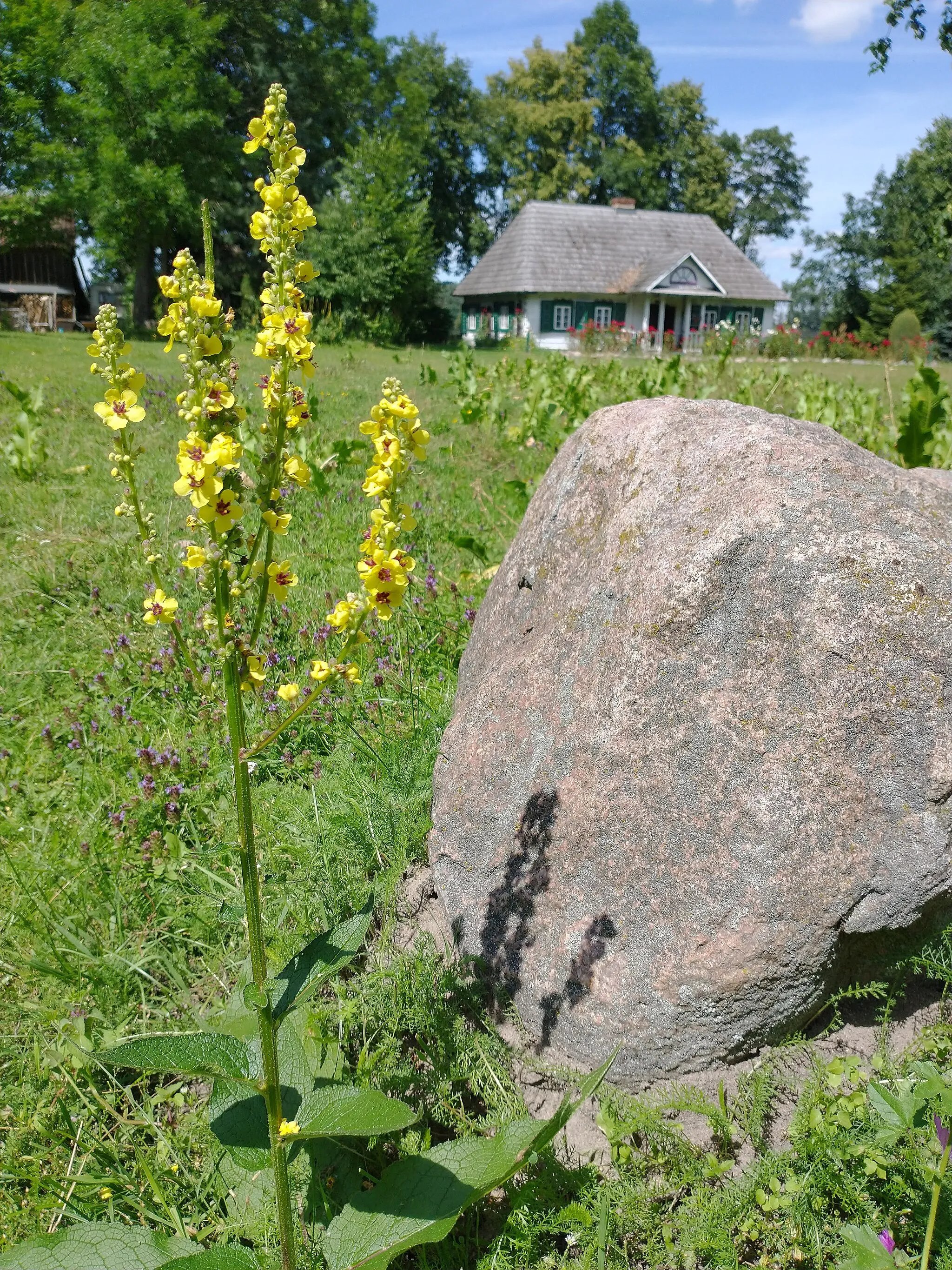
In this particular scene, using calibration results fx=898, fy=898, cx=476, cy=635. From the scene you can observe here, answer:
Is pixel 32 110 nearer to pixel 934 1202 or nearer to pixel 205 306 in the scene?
pixel 205 306

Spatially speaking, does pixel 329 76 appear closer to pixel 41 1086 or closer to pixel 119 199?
→ pixel 119 199

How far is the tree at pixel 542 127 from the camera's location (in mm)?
50406

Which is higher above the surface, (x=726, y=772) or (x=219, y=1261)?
(x=726, y=772)

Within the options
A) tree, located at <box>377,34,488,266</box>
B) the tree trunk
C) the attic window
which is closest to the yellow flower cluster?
the tree trunk

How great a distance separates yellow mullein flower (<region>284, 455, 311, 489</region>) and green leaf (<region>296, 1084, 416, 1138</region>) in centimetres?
116

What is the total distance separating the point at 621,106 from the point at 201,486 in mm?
64569

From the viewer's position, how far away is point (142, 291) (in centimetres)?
2898

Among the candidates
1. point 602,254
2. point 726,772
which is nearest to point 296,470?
point 726,772

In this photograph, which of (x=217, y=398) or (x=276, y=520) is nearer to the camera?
(x=217, y=398)

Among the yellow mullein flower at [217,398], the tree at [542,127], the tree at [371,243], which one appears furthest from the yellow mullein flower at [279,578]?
the tree at [542,127]

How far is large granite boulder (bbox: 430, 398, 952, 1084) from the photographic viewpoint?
2.17m

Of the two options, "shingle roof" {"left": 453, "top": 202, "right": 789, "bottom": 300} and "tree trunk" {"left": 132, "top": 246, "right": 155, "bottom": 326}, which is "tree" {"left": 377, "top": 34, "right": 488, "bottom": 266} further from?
"tree trunk" {"left": 132, "top": 246, "right": 155, "bottom": 326}

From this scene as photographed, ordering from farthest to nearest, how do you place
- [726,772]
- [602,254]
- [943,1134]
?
[602,254] → [726,772] → [943,1134]

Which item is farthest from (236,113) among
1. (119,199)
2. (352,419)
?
(352,419)
